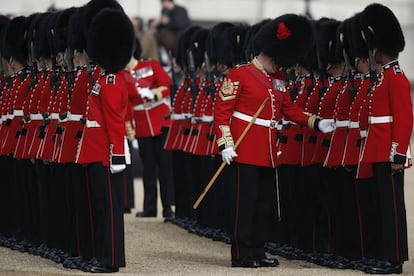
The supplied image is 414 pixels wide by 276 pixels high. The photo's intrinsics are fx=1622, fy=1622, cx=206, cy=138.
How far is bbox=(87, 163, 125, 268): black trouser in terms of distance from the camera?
9812 mm

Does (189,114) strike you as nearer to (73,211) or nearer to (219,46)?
(219,46)

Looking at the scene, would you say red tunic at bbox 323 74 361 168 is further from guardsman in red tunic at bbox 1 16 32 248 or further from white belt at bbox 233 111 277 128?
guardsman in red tunic at bbox 1 16 32 248

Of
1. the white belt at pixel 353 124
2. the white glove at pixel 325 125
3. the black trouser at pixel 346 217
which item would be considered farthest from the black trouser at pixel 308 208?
the white belt at pixel 353 124

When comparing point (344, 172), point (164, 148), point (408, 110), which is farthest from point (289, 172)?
point (164, 148)

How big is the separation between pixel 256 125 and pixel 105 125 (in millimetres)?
980

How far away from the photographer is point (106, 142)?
9812 millimetres

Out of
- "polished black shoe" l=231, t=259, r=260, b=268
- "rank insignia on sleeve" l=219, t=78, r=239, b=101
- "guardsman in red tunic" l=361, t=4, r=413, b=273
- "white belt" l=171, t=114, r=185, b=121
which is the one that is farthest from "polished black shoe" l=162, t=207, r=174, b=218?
"guardsman in red tunic" l=361, t=4, r=413, b=273

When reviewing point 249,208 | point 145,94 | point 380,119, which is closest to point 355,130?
point 380,119

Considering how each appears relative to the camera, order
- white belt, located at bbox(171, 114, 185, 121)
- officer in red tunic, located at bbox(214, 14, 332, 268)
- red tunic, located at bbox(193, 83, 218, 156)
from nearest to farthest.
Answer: officer in red tunic, located at bbox(214, 14, 332, 268)
red tunic, located at bbox(193, 83, 218, 156)
white belt, located at bbox(171, 114, 185, 121)

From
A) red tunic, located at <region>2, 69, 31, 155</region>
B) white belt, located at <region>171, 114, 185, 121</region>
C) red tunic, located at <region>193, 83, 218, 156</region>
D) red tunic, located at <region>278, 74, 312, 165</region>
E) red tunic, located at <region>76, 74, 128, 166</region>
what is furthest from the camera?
white belt, located at <region>171, 114, 185, 121</region>

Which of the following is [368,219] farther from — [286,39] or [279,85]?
[286,39]

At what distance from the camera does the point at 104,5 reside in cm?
1025

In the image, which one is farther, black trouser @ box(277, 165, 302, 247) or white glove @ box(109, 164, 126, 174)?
black trouser @ box(277, 165, 302, 247)

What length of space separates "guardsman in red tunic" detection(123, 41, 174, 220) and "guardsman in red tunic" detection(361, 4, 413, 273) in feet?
12.3
